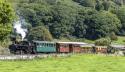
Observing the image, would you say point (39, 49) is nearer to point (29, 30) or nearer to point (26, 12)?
point (29, 30)

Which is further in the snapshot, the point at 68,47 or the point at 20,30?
the point at 20,30

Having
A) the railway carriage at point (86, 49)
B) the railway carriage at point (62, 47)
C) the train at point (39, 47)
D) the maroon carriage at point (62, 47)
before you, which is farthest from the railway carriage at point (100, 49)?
the maroon carriage at point (62, 47)

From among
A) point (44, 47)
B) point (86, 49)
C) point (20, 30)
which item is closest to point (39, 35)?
point (20, 30)

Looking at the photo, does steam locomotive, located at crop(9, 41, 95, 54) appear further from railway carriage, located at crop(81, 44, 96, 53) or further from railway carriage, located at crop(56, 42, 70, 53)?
railway carriage, located at crop(81, 44, 96, 53)

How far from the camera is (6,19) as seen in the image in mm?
88938

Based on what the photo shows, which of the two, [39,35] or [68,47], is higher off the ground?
[68,47]

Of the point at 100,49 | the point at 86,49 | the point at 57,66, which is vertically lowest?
the point at 100,49

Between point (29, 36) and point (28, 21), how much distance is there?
103 ft

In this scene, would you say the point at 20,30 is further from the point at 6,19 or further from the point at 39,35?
the point at 6,19

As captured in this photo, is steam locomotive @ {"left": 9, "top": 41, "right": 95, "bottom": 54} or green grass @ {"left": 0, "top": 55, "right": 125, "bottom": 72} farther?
steam locomotive @ {"left": 9, "top": 41, "right": 95, "bottom": 54}

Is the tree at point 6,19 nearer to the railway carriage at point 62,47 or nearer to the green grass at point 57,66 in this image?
the railway carriage at point 62,47

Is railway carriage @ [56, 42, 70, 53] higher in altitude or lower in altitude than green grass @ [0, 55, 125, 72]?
lower

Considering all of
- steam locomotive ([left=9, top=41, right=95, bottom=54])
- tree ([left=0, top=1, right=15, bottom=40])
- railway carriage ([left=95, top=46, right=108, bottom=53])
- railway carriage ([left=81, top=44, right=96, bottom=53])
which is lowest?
railway carriage ([left=95, top=46, right=108, bottom=53])

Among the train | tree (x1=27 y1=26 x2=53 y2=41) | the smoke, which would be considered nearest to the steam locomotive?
the train
